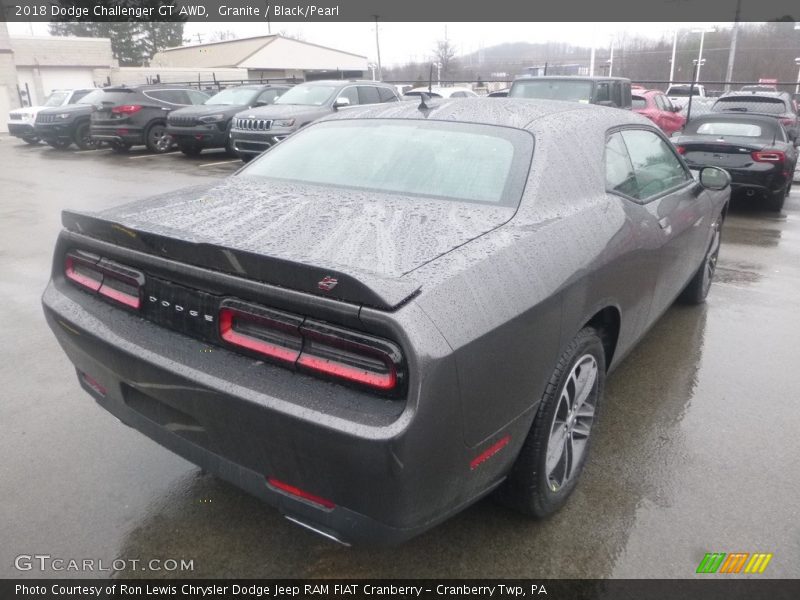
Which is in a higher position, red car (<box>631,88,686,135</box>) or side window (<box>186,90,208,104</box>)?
side window (<box>186,90,208,104</box>)

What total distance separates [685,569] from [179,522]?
6.36ft

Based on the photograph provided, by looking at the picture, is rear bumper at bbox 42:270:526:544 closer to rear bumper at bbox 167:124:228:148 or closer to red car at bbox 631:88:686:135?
rear bumper at bbox 167:124:228:148

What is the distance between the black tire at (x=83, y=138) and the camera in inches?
663

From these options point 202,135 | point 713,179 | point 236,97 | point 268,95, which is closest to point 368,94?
point 268,95

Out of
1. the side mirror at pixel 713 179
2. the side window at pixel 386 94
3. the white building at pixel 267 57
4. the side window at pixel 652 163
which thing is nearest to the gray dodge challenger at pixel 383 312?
the side window at pixel 652 163

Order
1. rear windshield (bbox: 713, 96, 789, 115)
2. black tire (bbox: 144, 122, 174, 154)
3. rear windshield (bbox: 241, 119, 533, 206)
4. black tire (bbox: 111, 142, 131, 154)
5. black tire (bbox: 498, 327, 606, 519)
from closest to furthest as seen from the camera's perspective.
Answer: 1. black tire (bbox: 498, 327, 606, 519)
2. rear windshield (bbox: 241, 119, 533, 206)
3. rear windshield (bbox: 713, 96, 789, 115)
4. black tire (bbox: 111, 142, 131, 154)
5. black tire (bbox: 144, 122, 174, 154)

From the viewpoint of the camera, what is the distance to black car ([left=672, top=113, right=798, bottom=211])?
809 cm

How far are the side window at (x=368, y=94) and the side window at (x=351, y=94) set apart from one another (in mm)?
110

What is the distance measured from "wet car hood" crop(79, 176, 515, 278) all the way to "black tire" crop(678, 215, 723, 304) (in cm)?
295

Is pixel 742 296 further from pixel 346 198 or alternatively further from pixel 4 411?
pixel 4 411

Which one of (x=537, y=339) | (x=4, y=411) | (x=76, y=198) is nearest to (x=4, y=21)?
(x=76, y=198)

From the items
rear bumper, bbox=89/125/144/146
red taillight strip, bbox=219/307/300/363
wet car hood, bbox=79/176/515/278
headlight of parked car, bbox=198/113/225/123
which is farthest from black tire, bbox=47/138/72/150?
red taillight strip, bbox=219/307/300/363

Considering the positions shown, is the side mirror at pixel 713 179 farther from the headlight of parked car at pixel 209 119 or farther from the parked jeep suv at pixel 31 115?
the parked jeep suv at pixel 31 115

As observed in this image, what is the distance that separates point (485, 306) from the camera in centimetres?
186
